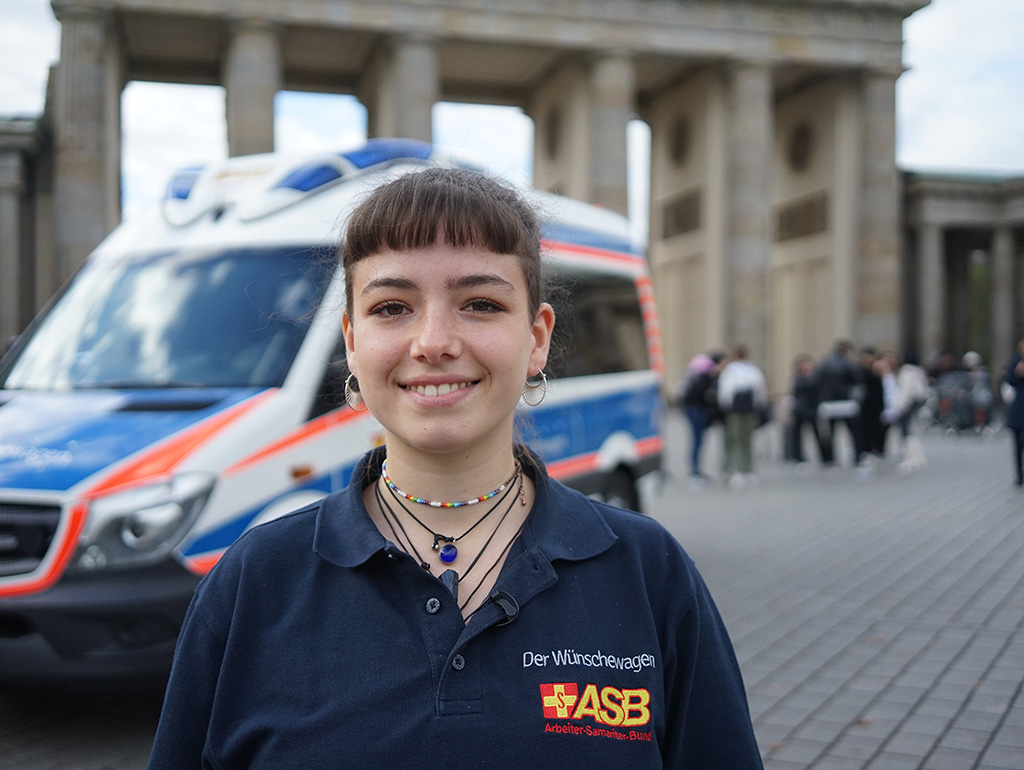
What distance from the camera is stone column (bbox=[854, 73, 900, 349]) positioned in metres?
35.4

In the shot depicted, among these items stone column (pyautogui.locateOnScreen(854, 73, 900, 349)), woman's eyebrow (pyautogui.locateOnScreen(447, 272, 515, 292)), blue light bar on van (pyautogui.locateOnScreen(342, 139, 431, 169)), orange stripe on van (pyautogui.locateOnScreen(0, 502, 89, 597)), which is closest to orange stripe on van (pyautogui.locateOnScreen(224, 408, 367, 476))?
orange stripe on van (pyautogui.locateOnScreen(0, 502, 89, 597))

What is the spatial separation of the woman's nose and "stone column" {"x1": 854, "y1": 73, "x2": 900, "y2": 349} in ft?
117

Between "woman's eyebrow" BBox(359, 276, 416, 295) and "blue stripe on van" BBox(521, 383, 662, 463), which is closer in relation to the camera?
"woman's eyebrow" BBox(359, 276, 416, 295)

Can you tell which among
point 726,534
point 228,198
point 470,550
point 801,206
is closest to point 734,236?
point 801,206

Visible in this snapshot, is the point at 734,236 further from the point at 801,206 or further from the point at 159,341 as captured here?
the point at 159,341

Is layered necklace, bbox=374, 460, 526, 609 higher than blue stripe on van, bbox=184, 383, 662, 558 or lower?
higher

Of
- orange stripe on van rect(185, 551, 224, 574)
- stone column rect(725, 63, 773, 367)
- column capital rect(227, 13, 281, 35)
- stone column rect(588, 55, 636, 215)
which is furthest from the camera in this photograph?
stone column rect(725, 63, 773, 367)

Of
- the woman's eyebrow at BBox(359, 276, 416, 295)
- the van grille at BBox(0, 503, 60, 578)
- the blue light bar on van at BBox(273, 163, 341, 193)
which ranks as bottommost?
the van grille at BBox(0, 503, 60, 578)

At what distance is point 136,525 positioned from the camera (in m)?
4.33

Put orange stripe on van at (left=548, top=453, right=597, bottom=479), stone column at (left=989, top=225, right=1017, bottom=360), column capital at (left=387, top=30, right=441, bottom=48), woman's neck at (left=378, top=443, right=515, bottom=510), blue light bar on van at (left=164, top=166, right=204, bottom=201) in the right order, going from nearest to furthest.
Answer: woman's neck at (left=378, top=443, right=515, bottom=510), blue light bar on van at (left=164, top=166, right=204, bottom=201), orange stripe on van at (left=548, top=453, right=597, bottom=479), column capital at (left=387, top=30, right=441, bottom=48), stone column at (left=989, top=225, right=1017, bottom=360)

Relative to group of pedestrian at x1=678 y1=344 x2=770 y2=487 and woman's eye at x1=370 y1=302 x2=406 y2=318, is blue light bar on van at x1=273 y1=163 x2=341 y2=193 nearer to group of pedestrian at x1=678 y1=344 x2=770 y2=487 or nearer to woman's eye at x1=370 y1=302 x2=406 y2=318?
woman's eye at x1=370 y1=302 x2=406 y2=318

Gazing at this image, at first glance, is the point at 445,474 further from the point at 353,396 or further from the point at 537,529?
the point at 353,396

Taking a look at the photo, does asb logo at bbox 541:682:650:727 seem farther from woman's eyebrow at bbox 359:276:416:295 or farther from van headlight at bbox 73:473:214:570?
van headlight at bbox 73:473:214:570

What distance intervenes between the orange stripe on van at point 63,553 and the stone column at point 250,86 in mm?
27485
